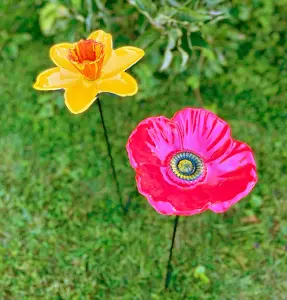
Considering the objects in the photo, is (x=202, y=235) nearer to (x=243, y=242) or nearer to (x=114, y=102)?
(x=243, y=242)

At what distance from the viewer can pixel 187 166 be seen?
5.02 ft

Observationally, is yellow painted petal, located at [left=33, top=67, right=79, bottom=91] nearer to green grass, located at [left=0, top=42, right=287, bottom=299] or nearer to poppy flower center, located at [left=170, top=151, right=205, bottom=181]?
poppy flower center, located at [left=170, top=151, right=205, bottom=181]

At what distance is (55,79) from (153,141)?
0.38 metres

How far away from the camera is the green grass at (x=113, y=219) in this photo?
2135 millimetres

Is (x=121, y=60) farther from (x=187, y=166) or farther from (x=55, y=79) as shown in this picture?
(x=187, y=166)

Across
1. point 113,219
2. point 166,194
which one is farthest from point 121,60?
point 113,219

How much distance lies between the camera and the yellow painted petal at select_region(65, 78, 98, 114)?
1.49 meters

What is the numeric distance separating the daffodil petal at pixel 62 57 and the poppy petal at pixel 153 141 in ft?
0.97

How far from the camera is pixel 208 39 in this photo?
2.53m

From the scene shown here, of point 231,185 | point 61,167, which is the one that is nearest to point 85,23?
point 61,167

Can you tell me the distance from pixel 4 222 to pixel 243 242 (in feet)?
3.76

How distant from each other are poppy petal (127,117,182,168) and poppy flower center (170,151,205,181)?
0.04 m

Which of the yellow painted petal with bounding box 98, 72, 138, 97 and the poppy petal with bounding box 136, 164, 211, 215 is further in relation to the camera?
the yellow painted petal with bounding box 98, 72, 138, 97

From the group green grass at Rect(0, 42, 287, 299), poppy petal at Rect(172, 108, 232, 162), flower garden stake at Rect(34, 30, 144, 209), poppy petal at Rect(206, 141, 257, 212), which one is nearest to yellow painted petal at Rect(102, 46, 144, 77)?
flower garden stake at Rect(34, 30, 144, 209)
